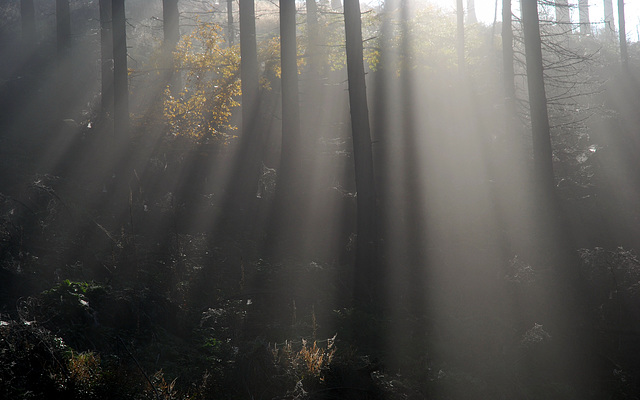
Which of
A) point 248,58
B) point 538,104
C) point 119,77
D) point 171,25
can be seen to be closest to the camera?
point 538,104

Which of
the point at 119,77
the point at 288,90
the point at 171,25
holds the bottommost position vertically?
the point at 288,90

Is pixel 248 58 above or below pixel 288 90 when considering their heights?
above

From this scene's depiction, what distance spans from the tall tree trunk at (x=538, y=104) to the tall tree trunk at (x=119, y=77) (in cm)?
1120

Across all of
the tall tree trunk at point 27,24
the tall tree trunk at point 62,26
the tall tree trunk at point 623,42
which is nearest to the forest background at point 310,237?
the tall tree trunk at point 62,26

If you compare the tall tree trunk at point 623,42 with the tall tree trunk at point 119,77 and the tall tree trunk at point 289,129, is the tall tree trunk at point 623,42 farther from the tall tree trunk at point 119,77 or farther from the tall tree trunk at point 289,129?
the tall tree trunk at point 119,77

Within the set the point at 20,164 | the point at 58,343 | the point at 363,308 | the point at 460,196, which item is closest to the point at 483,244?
the point at 460,196

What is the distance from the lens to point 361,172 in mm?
10180

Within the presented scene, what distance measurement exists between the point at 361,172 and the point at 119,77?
874cm

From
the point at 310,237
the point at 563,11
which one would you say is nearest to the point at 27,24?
the point at 310,237

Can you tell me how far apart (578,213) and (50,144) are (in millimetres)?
16717

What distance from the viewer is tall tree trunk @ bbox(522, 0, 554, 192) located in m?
10.5

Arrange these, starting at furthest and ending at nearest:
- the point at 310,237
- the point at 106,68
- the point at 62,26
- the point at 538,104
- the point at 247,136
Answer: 1. the point at 62,26
2. the point at 106,68
3. the point at 247,136
4. the point at 310,237
5. the point at 538,104

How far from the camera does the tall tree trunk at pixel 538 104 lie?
34.3 ft

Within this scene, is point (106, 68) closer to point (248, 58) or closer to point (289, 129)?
point (248, 58)
